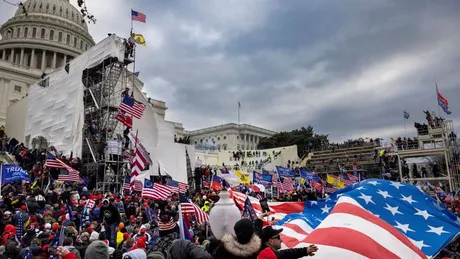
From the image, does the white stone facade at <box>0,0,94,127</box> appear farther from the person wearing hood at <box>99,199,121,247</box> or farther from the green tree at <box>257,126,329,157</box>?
the person wearing hood at <box>99,199,121,247</box>

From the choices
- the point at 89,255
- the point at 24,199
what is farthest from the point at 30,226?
the point at 89,255

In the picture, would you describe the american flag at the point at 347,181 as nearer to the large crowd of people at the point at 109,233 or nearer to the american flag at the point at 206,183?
the large crowd of people at the point at 109,233

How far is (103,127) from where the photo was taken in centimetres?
2712

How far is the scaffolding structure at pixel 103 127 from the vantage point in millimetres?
24875

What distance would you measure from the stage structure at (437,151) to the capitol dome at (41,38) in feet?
212

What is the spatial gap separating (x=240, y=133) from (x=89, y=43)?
47.1 m

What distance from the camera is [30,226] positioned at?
9484 mm

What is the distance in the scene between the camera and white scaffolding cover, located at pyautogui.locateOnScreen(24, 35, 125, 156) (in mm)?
28000

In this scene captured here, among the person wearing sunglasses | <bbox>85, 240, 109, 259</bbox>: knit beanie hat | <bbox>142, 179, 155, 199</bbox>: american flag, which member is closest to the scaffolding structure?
<bbox>142, 179, 155, 199</bbox>: american flag

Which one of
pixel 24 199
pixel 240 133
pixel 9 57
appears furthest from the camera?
pixel 240 133

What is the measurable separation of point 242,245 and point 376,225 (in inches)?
167

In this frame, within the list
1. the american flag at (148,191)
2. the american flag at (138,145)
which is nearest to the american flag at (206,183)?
the american flag at (138,145)

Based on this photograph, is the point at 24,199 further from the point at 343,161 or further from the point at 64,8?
the point at 64,8

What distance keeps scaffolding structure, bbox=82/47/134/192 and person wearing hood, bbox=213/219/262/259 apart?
2178cm
